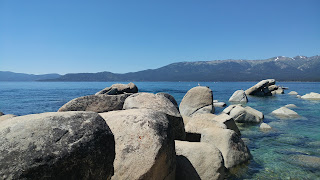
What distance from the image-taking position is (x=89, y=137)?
10.2 feet

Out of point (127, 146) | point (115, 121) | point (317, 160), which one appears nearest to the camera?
point (127, 146)

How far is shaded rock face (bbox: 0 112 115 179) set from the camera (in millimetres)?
2621

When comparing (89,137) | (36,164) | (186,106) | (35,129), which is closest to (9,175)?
(36,164)

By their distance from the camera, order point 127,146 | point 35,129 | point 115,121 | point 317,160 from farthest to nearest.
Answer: point 317,160 < point 115,121 < point 127,146 < point 35,129

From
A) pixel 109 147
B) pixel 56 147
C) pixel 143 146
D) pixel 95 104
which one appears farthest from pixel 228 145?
pixel 56 147

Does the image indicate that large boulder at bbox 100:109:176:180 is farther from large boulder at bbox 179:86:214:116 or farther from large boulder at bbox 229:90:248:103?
large boulder at bbox 229:90:248:103

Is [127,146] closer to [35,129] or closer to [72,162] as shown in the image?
[72,162]

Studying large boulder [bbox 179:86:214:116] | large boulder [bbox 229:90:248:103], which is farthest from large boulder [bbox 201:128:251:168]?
large boulder [bbox 229:90:248:103]

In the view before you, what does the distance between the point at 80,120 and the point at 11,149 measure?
0.88m

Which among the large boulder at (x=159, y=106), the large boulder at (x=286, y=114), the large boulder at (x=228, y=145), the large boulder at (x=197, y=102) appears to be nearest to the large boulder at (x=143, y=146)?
the large boulder at (x=159, y=106)

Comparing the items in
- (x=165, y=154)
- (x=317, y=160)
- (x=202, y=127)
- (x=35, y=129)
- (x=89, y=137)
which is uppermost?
(x=35, y=129)

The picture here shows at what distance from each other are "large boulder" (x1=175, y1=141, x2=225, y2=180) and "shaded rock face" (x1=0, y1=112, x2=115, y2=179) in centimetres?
272

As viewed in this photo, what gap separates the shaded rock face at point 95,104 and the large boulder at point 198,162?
3148 mm

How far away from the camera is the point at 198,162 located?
5887 millimetres
